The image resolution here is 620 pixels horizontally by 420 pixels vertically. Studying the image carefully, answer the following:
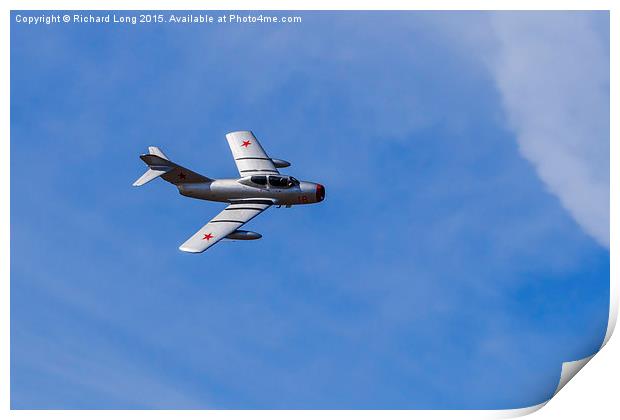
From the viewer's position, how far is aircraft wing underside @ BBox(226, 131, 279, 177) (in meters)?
30.5

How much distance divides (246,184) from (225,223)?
220cm

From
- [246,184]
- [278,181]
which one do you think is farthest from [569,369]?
[246,184]

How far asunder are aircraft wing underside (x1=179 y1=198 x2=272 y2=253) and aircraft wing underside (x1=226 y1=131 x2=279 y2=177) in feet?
3.61

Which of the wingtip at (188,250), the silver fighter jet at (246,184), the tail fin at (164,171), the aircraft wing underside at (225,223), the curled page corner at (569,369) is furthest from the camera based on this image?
the silver fighter jet at (246,184)

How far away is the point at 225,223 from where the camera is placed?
28.1 meters

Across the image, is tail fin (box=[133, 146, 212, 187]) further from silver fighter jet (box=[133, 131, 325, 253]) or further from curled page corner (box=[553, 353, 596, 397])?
curled page corner (box=[553, 353, 596, 397])

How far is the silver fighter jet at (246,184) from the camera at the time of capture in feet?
96.0

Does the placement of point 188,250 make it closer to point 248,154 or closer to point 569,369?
point 248,154

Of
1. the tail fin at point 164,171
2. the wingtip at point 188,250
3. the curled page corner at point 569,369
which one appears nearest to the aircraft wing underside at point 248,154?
the tail fin at point 164,171

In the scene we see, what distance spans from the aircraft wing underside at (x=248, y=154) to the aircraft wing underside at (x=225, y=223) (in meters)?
1.10

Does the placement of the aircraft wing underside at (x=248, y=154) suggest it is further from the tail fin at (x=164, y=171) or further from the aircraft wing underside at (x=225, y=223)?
the tail fin at (x=164, y=171)

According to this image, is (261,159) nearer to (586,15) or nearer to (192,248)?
(192,248)
